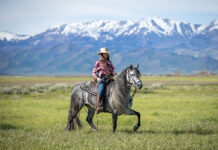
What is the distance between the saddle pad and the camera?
13.0m

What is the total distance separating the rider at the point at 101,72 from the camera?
1245cm

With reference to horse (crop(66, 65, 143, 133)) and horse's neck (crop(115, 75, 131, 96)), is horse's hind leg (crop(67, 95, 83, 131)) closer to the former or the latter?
horse (crop(66, 65, 143, 133))

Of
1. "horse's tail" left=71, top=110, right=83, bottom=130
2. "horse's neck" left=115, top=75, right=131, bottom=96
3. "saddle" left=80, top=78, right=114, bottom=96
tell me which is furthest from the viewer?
"horse's tail" left=71, top=110, right=83, bottom=130

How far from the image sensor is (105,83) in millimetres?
12609

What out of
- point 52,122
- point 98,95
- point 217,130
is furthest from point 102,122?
point 217,130

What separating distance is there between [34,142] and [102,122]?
7.21 metres

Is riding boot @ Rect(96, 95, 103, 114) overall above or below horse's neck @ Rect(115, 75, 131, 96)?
below

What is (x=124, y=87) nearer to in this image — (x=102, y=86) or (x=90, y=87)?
Result: (x=102, y=86)

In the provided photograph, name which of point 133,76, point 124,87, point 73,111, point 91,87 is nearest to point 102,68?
point 91,87

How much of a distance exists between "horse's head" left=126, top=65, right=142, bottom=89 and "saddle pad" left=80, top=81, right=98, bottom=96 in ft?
6.36

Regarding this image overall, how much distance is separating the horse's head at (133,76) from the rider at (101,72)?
3.85ft

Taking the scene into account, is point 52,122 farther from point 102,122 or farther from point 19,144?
point 19,144

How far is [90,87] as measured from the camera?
13344 mm

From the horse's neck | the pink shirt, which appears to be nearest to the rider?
the pink shirt
